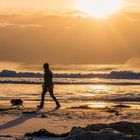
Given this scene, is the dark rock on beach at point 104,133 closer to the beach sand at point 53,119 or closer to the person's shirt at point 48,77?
the beach sand at point 53,119

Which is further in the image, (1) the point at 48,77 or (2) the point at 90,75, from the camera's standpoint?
(2) the point at 90,75

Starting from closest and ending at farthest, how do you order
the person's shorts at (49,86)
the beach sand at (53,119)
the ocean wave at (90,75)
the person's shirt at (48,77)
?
1. the beach sand at (53,119)
2. the person's shirt at (48,77)
3. the person's shorts at (49,86)
4. the ocean wave at (90,75)

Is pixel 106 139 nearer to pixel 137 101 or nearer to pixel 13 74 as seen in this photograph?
pixel 137 101

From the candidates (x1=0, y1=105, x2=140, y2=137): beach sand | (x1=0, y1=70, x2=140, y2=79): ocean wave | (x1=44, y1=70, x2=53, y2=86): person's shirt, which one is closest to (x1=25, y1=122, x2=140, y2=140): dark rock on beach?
(x1=0, y1=105, x2=140, y2=137): beach sand

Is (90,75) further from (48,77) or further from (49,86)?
(48,77)

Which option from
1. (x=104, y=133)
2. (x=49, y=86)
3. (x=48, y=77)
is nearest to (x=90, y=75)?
(x=49, y=86)

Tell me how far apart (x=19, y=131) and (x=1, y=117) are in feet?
10.9

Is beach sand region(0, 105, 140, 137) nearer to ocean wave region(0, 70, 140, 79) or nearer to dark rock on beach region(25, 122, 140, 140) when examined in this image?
dark rock on beach region(25, 122, 140, 140)

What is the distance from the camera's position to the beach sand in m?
14.0

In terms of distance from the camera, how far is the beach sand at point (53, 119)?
551 inches

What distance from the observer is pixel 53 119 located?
1623 cm

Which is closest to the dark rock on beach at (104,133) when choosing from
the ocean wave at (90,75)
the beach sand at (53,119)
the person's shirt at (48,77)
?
the beach sand at (53,119)

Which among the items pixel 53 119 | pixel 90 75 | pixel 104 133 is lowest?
pixel 53 119

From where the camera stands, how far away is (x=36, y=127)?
14344 millimetres
